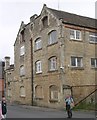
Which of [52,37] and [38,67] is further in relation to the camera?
[38,67]

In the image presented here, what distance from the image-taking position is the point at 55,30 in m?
32.6

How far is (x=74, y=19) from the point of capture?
33812 millimetres

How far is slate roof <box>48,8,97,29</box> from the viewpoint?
3222 cm

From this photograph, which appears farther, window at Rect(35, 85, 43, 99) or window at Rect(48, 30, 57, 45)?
window at Rect(35, 85, 43, 99)

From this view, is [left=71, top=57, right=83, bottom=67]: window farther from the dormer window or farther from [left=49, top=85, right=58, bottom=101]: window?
the dormer window

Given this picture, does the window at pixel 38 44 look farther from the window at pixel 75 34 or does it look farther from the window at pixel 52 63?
the window at pixel 75 34

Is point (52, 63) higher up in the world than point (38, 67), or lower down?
higher up

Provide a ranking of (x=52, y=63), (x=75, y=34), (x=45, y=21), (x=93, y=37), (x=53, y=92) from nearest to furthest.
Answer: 1. (x=75, y=34)
2. (x=53, y=92)
3. (x=52, y=63)
4. (x=93, y=37)
5. (x=45, y=21)

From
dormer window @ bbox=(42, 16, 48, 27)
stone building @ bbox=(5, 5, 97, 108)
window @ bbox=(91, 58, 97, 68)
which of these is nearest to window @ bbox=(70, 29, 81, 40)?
stone building @ bbox=(5, 5, 97, 108)

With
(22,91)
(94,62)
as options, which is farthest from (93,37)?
(22,91)

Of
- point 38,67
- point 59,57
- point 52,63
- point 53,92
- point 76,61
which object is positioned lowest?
point 53,92

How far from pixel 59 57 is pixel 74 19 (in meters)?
5.43

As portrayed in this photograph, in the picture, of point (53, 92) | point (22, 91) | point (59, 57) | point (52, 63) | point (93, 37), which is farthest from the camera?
point (22, 91)

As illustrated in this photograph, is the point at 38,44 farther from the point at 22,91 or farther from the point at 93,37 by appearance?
the point at 22,91
